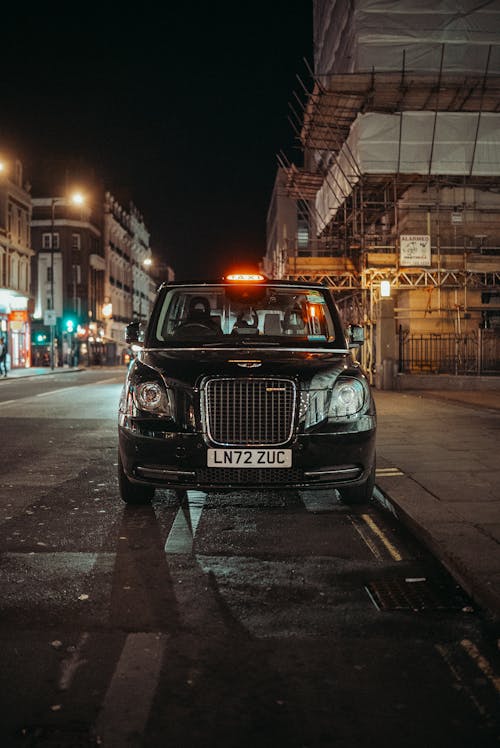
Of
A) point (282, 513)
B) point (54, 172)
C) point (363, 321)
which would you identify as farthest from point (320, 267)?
point (54, 172)

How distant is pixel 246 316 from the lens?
24.5 feet

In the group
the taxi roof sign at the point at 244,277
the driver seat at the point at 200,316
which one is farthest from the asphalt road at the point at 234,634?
the taxi roof sign at the point at 244,277

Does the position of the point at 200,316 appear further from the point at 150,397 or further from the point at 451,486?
the point at 451,486

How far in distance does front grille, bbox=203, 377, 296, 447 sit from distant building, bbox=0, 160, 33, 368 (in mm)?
42889

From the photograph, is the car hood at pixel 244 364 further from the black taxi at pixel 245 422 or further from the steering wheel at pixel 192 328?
the steering wheel at pixel 192 328

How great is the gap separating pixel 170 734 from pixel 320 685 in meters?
0.68

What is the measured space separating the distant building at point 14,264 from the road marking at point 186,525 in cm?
4167

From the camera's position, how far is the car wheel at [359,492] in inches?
258

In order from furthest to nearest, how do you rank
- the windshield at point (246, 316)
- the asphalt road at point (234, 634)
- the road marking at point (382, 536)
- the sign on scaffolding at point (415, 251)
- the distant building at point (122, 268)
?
the distant building at point (122, 268) < the sign on scaffolding at point (415, 251) < the windshield at point (246, 316) < the road marking at point (382, 536) < the asphalt road at point (234, 634)

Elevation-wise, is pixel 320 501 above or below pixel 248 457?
below

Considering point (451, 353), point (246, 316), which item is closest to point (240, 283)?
point (246, 316)

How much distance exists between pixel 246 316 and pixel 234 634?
13.7 feet

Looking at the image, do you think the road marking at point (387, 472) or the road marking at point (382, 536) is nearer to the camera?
the road marking at point (382, 536)

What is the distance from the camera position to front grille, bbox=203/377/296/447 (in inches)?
229
